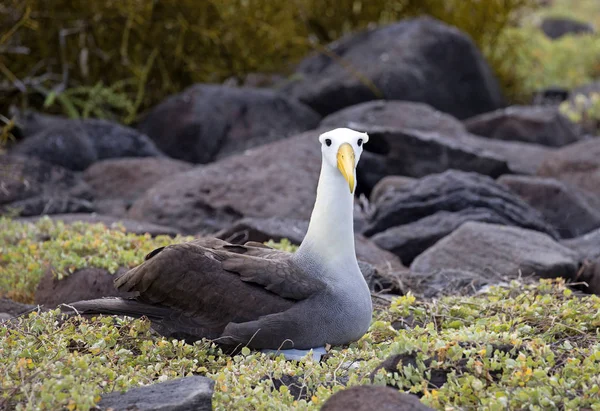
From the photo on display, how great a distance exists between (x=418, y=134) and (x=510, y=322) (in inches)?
237

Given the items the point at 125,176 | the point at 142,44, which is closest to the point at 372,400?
the point at 125,176

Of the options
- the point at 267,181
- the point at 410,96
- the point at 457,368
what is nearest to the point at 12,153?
the point at 267,181

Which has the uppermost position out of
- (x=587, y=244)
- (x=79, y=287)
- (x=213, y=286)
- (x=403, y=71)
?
(x=213, y=286)

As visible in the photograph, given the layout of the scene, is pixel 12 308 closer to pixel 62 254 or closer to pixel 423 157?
pixel 62 254

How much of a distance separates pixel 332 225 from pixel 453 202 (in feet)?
12.8

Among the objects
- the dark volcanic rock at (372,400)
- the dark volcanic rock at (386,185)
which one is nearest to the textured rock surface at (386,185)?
the dark volcanic rock at (386,185)

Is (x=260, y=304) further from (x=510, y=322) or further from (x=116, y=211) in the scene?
(x=116, y=211)

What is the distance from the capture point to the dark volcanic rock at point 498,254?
282 inches

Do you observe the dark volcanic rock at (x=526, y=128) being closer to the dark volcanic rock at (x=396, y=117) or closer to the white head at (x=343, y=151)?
the dark volcanic rock at (x=396, y=117)

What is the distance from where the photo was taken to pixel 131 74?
13.4 metres

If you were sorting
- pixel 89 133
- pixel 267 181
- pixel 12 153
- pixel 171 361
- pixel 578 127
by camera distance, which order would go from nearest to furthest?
pixel 171 361
pixel 267 181
pixel 12 153
pixel 89 133
pixel 578 127

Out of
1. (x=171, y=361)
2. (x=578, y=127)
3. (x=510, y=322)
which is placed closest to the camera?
(x=171, y=361)

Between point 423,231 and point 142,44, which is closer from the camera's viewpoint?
point 423,231

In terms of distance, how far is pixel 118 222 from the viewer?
8148 mm
